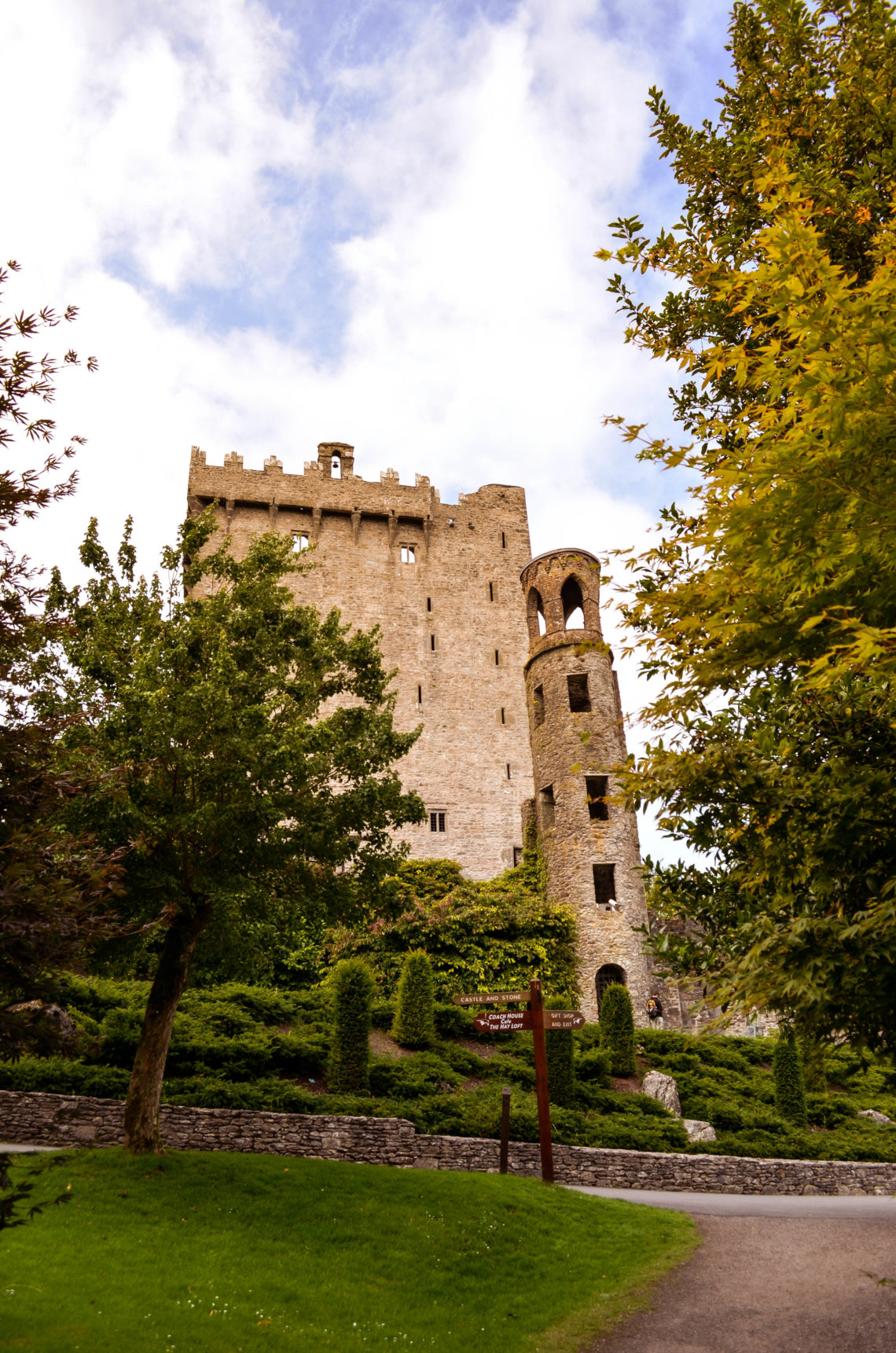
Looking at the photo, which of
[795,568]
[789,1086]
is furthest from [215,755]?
[789,1086]

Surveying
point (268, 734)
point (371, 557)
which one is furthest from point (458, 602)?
point (268, 734)

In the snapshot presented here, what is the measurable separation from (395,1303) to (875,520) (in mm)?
7565

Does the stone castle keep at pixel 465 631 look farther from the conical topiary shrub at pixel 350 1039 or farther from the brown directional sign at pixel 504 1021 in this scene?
the brown directional sign at pixel 504 1021

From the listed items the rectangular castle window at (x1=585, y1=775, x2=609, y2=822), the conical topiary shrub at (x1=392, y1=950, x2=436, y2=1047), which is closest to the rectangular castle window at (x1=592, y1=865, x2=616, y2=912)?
the rectangular castle window at (x1=585, y1=775, x2=609, y2=822)

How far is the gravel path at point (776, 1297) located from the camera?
709cm

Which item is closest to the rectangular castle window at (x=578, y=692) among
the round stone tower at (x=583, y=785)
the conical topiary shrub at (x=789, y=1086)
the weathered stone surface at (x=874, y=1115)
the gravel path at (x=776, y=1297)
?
the round stone tower at (x=583, y=785)

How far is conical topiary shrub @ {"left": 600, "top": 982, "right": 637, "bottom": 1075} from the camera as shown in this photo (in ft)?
62.6

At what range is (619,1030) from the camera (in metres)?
19.4

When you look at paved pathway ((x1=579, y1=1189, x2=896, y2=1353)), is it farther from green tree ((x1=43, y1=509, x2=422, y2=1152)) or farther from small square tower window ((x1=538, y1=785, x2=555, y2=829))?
small square tower window ((x1=538, y1=785, x2=555, y2=829))

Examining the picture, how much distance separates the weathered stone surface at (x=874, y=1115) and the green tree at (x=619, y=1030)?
5.14 metres

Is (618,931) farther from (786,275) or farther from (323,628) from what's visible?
(786,275)

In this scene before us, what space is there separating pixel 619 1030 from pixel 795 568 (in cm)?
1672

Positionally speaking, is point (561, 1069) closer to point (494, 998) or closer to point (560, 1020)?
point (560, 1020)

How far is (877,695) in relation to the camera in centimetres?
568
